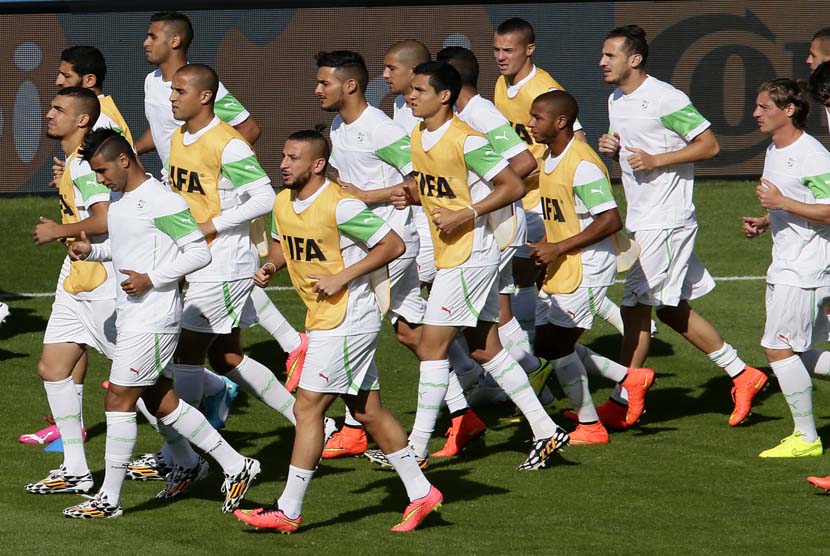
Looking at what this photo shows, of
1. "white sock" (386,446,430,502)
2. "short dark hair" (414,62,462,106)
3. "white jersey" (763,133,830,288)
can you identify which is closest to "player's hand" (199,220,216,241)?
"short dark hair" (414,62,462,106)

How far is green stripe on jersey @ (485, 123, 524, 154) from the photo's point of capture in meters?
9.06

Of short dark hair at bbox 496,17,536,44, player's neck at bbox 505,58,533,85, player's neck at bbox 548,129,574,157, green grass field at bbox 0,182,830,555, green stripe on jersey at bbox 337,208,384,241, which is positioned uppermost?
short dark hair at bbox 496,17,536,44

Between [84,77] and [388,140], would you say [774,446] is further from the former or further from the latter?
[84,77]

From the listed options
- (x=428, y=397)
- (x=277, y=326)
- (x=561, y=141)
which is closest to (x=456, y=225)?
(x=428, y=397)

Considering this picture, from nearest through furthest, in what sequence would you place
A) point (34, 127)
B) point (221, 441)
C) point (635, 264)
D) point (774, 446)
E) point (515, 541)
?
point (515, 541) → point (221, 441) → point (774, 446) → point (635, 264) → point (34, 127)

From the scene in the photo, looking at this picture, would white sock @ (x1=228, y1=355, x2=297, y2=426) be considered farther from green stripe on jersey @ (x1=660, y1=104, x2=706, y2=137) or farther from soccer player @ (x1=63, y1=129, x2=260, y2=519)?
green stripe on jersey @ (x1=660, y1=104, x2=706, y2=137)

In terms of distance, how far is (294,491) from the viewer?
7.30 metres

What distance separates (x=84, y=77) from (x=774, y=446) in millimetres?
5290

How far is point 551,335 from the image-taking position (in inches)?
369

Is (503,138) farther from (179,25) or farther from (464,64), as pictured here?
(179,25)

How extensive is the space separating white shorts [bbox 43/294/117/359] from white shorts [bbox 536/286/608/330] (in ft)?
9.30

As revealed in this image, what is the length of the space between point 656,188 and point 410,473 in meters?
3.40

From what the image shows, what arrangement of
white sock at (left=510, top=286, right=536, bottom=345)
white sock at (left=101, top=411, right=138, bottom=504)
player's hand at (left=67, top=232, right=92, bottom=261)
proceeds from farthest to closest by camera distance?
white sock at (left=510, top=286, right=536, bottom=345), player's hand at (left=67, top=232, right=92, bottom=261), white sock at (left=101, top=411, right=138, bottom=504)

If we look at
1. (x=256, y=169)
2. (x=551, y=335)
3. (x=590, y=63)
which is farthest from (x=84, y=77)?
(x=590, y=63)
